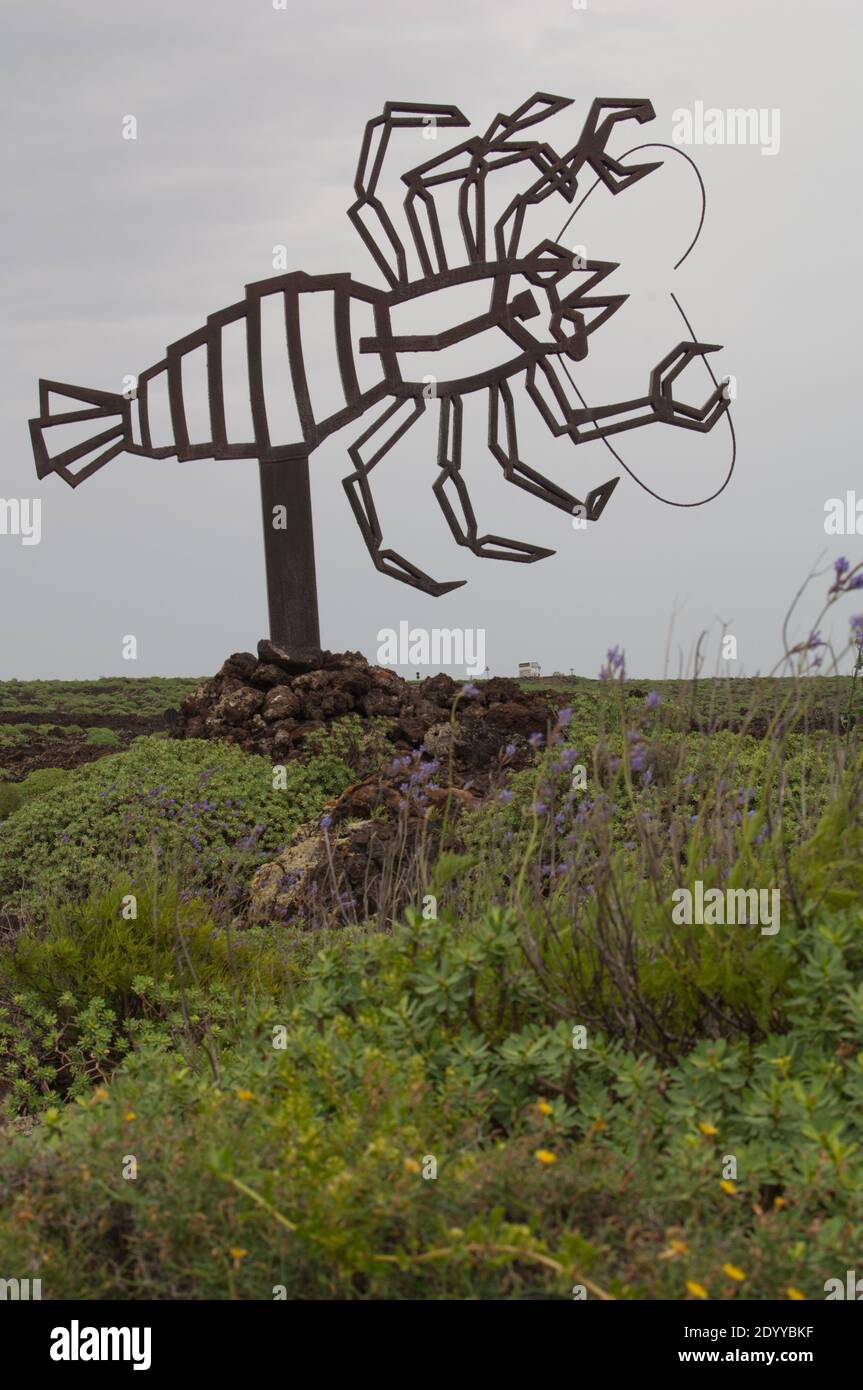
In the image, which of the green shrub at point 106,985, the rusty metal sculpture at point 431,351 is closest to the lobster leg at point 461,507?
the rusty metal sculpture at point 431,351

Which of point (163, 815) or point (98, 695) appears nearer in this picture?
point (163, 815)

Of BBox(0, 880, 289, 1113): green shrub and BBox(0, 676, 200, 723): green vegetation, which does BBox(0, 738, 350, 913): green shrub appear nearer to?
BBox(0, 880, 289, 1113): green shrub

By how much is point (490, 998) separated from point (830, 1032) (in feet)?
2.69

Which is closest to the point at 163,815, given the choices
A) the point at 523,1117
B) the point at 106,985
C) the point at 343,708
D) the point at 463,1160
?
the point at 343,708

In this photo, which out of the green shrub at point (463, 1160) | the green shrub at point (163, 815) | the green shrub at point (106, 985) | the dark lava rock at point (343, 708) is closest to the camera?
the green shrub at point (463, 1160)

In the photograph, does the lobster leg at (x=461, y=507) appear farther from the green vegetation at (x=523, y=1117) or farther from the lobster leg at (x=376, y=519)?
the green vegetation at (x=523, y=1117)

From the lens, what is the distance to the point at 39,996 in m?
5.46

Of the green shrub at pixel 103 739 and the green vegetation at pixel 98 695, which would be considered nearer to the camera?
the green shrub at pixel 103 739

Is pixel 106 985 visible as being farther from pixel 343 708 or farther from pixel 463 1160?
pixel 343 708

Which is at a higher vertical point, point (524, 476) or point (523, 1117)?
point (524, 476)

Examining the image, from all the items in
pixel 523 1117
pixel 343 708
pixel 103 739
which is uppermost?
pixel 343 708

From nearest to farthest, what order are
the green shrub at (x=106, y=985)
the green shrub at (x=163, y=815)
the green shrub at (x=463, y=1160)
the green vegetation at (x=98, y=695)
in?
1. the green shrub at (x=463, y=1160)
2. the green shrub at (x=106, y=985)
3. the green shrub at (x=163, y=815)
4. the green vegetation at (x=98, y=695)

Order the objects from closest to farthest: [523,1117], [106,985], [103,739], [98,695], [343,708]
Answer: [523,1117]
[106,985]
[343,708]
[103,739]
[98,695]
